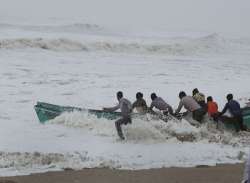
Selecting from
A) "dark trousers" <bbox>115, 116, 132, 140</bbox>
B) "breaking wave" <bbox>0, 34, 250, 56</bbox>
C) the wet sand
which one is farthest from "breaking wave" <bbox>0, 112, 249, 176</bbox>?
"breaking wave" <bbox>0, 34, 250, 56</bbox>

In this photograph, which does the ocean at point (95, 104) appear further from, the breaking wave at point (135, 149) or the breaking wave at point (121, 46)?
the breaking wave at point (121, 46)

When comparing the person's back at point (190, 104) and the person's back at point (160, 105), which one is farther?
the person's back at point (160, 105)

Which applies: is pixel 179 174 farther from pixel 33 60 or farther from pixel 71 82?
pixel 33 60

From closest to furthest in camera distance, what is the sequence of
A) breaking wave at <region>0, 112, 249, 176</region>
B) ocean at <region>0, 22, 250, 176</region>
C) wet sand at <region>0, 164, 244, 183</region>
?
1. wet sand at <region>0, 164, 244, 183</region>
2. breaking wave at <region>0, 112, 249, 176</region>
3. ocean at <region>0, 22, 250, 176</region>

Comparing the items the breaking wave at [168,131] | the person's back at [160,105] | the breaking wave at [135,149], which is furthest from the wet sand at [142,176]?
the person's back at [160,105]

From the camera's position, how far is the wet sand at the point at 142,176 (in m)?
8.26

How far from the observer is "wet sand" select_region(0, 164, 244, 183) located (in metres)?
8.26

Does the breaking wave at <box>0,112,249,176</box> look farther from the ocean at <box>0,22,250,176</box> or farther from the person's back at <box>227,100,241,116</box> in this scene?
the person's back at <box>227,100,241,116</box>

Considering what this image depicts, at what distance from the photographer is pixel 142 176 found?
8.60 metres

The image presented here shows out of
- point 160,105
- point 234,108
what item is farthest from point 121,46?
point 234,108

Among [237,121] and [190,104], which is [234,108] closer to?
[237,121]

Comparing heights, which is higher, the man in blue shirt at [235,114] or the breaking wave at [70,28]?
the breaking wave at [70,28]

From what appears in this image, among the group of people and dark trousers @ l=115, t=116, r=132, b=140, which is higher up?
the group of people

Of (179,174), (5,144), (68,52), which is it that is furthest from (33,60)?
(179,174)
